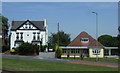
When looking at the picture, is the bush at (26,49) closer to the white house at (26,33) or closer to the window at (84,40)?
the window at (84,40)

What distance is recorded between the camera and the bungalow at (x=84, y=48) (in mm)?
65938

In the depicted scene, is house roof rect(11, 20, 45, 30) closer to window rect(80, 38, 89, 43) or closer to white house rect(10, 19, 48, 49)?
white house rect(10, 19, 48, 49)

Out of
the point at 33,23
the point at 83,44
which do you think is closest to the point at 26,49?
the point at 83,44

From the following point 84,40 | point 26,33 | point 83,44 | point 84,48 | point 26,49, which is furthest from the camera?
point 26,33

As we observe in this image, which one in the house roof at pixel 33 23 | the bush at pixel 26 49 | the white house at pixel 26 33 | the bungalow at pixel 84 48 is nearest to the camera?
the bush at pixel 26 49

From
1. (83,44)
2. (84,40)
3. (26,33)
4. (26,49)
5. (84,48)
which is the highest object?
(26,33)

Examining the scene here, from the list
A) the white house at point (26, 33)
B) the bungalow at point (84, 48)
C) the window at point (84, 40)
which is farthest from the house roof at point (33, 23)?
the window at point (84, 40)

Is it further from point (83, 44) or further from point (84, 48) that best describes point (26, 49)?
point (83, 44)

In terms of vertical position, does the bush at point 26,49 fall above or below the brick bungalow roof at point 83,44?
below

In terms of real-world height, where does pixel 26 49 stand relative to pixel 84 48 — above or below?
above

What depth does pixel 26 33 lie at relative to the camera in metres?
90.6

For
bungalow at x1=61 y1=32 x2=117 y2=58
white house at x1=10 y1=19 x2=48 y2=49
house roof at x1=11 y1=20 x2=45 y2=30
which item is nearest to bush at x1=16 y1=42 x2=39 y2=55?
bungalow at x1=61 y1=32 x2=117 y2=58

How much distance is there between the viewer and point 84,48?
2630 inches

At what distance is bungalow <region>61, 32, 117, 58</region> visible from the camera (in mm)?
65938
